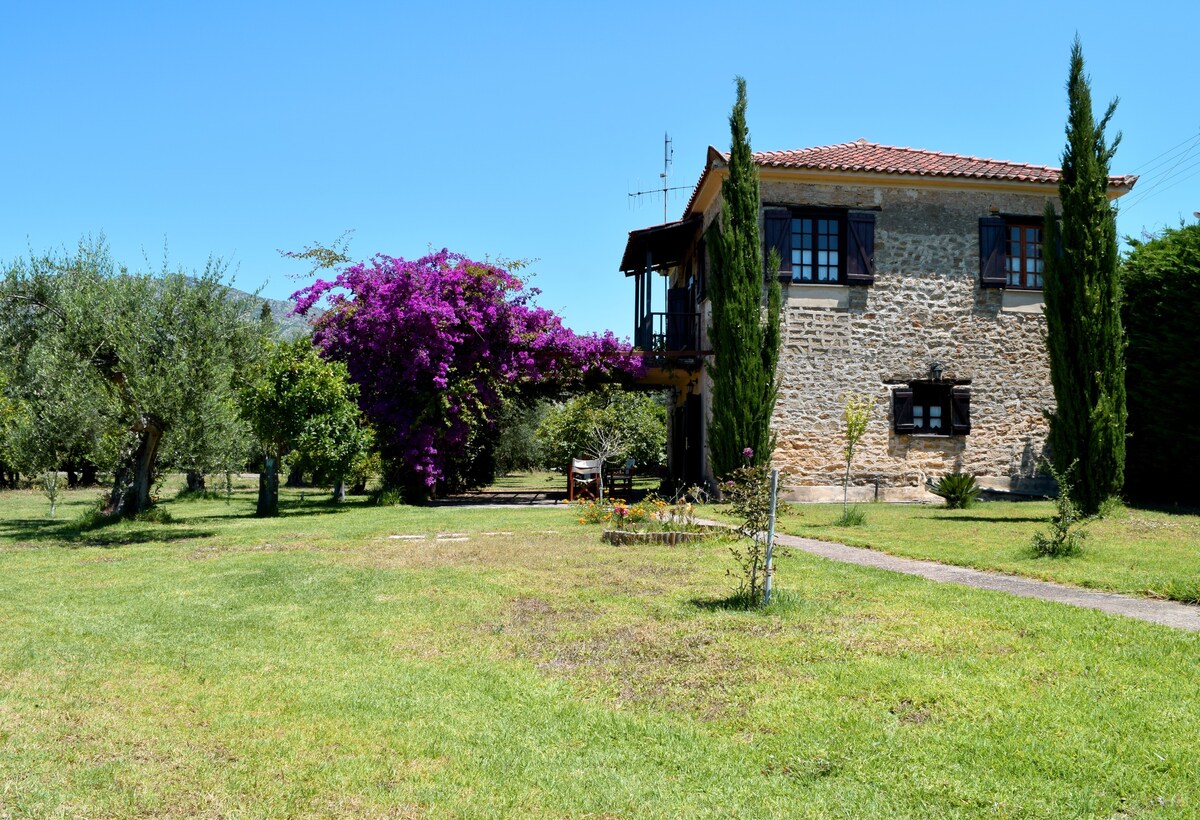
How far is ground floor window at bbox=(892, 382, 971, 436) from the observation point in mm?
18734

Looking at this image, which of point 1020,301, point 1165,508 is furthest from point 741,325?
point 1165,508

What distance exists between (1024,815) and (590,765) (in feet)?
5.61

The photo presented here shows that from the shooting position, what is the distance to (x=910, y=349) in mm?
18781

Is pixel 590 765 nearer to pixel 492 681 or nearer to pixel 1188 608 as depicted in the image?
pixel 492 681

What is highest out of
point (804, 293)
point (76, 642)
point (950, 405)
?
point (804, 293)

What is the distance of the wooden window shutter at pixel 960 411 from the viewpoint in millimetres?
18797

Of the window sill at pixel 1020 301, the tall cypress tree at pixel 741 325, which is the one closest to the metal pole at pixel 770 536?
the tall cypress tree at pixel 741 325

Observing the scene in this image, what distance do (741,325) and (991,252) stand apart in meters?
5.93

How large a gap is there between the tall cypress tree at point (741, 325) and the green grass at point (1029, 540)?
1.74 meters

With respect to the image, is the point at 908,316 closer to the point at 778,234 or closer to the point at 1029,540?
the point at 778,234

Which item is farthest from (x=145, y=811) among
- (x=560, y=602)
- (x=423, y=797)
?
(x=560, y=602)

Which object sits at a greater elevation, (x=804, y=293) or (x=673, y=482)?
(x=804, y=293)

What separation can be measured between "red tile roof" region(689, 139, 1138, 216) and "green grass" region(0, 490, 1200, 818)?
1190 cm

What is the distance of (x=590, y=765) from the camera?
3904 mm
